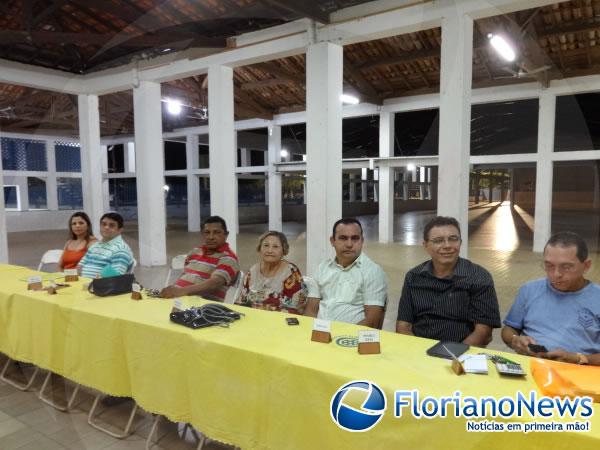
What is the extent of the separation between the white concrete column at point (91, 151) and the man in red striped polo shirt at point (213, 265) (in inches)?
229

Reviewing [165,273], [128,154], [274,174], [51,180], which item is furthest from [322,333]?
[51,180]

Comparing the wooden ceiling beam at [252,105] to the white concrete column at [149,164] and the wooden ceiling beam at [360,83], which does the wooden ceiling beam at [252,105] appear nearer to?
the wooden ceiling beam at [360,83]

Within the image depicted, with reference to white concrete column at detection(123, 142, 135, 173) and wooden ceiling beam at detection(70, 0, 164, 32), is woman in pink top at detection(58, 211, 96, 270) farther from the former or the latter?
white concrete column at detection(123, 142, 135, 173)

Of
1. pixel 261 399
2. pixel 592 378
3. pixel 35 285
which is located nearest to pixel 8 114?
pixel 35 285

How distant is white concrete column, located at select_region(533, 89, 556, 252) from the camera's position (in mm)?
9320

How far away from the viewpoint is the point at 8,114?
478 inches

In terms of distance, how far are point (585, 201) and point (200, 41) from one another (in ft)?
88.1

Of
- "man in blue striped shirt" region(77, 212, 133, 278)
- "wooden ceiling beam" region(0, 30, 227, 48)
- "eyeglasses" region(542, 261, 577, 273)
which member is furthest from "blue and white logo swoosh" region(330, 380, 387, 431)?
"wooden ceiling beam" region(0, 30, 227, 48)

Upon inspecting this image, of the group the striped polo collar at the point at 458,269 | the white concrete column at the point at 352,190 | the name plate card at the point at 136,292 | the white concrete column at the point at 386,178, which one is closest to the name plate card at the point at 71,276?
the name plate card at the point at 136,292

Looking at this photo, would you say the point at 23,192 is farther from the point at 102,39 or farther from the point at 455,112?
the point at 455,112

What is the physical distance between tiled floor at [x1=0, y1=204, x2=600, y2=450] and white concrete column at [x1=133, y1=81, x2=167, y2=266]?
0.68 m

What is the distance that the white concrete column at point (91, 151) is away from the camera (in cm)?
827

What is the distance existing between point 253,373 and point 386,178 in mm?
10215

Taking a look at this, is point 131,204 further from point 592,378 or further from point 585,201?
point 585,201
